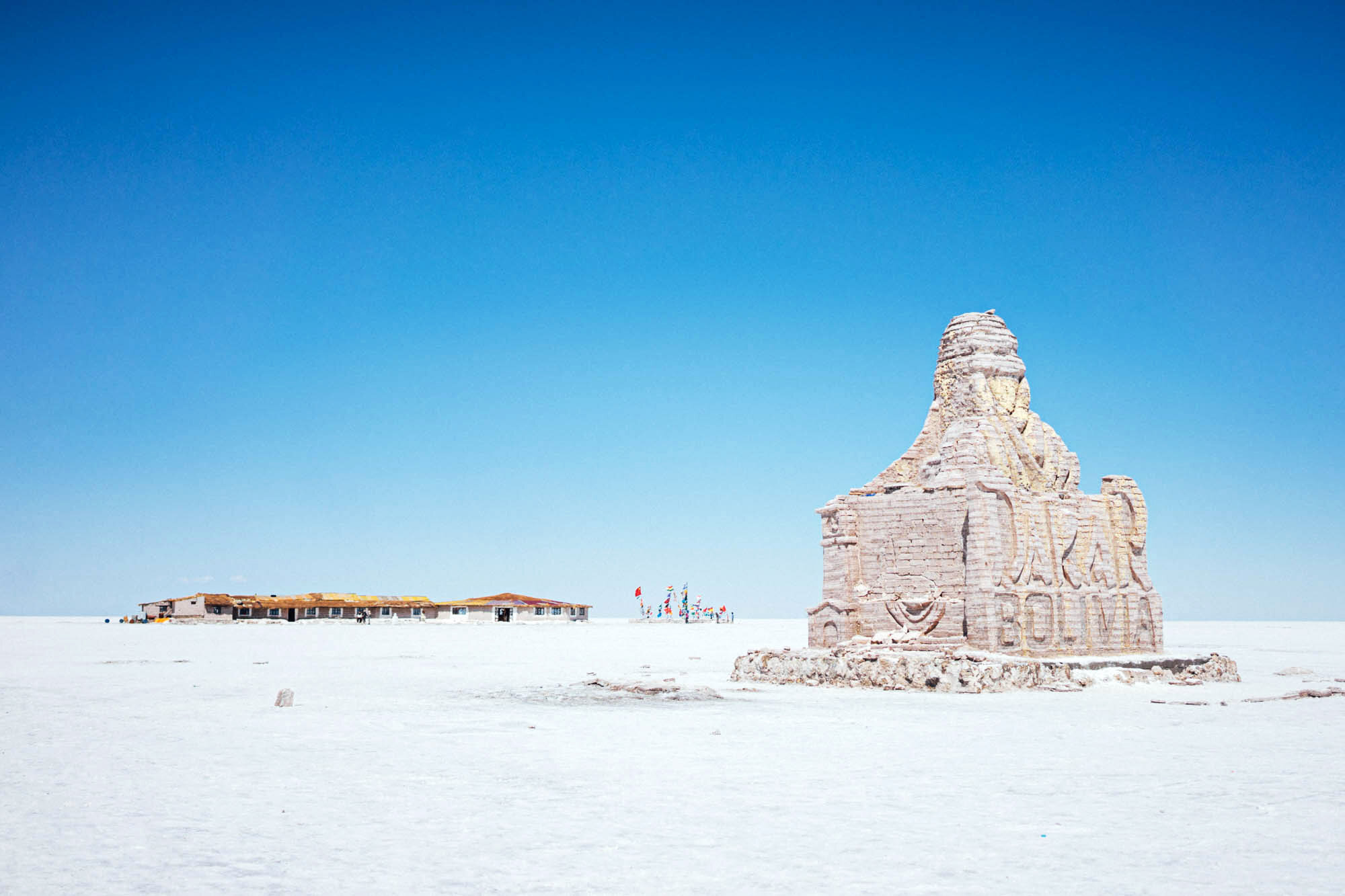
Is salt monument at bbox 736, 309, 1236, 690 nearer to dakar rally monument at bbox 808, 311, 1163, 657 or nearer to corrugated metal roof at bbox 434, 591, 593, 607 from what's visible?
dakar rally monument at bbox 808, 311, 1163, 657

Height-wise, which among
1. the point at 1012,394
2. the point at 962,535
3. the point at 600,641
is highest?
the point at 1012,394

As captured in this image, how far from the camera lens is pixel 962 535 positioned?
22.3 metres

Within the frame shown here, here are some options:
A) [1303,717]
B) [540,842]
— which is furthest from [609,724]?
[1303,717]

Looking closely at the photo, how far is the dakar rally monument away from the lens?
22.2 metres

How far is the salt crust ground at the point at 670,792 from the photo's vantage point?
747 centimetres

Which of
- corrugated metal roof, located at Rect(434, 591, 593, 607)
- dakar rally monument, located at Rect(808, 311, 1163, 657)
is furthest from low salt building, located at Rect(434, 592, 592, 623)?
dakar rally monument, located at Rect(808, 311, 1163, 657)

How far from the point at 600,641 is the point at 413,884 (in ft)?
136

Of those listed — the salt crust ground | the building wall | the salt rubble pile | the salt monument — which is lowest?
the building wall

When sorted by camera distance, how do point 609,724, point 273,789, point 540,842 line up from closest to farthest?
point 540,842
point 273,789
point 609,724

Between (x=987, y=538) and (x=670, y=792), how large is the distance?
13.3m

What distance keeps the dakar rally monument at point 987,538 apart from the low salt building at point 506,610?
55.5 m

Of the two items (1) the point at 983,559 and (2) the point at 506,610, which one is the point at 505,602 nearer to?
(2) the point at 506,610

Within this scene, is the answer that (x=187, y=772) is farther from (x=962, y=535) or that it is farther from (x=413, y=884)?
(x=962, y=535)

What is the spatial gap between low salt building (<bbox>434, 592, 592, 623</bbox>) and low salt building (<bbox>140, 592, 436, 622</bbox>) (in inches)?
59.7
